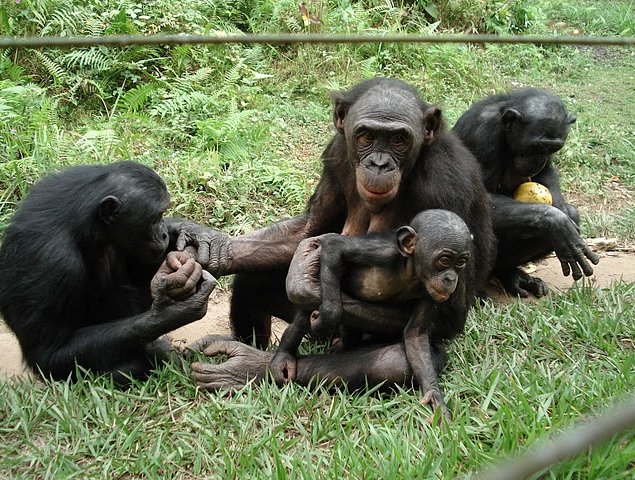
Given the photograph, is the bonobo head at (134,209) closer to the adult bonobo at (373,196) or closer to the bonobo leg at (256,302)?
the adult bonobo at (373,196)

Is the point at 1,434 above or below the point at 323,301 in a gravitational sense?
below

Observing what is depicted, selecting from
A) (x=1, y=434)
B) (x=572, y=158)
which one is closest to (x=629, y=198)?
(x=572, y=158)

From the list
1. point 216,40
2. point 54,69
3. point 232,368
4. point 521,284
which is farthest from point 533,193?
point 54,69

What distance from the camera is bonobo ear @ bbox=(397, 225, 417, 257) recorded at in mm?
4676

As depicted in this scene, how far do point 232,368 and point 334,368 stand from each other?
0.68m

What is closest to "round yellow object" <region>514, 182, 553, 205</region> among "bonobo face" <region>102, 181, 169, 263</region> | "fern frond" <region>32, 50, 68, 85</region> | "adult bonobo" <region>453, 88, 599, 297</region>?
"adult bonobo" <region>453, 88, 599, 297</region>

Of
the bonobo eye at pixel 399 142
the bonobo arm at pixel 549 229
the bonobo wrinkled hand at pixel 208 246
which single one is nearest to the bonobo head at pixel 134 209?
the bonobo wrinkled hand at pixel 208 246

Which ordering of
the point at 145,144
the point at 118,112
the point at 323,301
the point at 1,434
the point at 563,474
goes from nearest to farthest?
the point at 563,474, the point at 1,434, the point at 323,301, the point at 145,144, the point at 118,112

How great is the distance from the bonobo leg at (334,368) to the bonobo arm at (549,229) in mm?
1856

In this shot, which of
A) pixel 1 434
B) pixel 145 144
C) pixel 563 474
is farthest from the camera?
pixel 145 144

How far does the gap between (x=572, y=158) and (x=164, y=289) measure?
7122 mm

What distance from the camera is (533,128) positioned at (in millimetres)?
6637

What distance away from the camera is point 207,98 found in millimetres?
9969

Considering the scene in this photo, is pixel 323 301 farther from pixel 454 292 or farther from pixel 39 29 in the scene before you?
pixel 39 29
